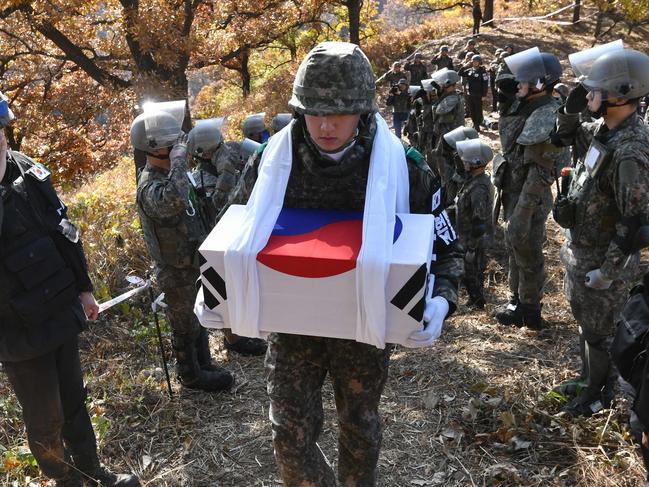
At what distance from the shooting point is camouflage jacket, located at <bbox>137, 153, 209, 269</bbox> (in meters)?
3.70

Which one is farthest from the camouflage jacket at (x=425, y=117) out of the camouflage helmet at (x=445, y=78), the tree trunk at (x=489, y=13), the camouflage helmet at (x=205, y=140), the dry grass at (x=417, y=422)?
Result: the tree trunk at (x=489, y=13)

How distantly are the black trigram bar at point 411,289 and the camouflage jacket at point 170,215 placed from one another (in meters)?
2.08

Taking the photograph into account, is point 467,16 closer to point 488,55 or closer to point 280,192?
point 488,55

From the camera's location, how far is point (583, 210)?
3.48 metres

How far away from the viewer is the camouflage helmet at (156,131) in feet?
12.2

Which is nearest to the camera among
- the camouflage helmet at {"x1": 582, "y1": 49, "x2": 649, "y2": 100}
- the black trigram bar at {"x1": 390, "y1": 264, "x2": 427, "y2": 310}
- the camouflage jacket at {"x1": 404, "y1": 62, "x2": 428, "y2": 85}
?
the black trigram bar at {"x1": 390, "y1": 264, "x2": 427, "y2": 310}

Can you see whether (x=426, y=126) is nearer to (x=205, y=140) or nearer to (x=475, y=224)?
(x=475, y=224)

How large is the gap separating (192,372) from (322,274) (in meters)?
2.54

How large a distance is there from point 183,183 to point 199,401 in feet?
5.45

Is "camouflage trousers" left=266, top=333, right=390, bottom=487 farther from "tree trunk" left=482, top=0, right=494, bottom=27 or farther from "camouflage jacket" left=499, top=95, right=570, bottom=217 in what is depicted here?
"tree trunk" left=482, top=0, right=494, bottom=27

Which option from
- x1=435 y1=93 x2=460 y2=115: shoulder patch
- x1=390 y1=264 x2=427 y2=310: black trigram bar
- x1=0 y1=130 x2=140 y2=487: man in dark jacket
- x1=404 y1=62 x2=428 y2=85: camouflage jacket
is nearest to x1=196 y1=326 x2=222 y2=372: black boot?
x1=0 y1=130 x2=140 y2=487: man in dark jacket

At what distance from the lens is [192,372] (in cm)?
427

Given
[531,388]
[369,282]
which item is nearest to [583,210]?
[531,388]

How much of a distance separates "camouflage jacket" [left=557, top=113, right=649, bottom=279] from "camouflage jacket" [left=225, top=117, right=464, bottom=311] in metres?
1.22
